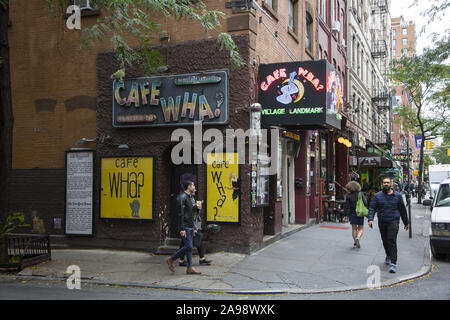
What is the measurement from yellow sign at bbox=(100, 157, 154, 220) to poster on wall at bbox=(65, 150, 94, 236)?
429 millimetres

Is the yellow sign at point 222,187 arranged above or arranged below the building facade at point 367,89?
below

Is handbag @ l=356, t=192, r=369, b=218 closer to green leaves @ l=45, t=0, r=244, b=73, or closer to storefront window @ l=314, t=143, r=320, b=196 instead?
green leaves @ l=45, t=0, r=244, b=73

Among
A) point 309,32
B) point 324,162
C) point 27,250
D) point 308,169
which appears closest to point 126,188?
point 27,250

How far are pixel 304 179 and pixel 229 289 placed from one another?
26.4 ft

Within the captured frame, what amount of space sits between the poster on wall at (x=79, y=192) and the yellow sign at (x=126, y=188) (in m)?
0.43

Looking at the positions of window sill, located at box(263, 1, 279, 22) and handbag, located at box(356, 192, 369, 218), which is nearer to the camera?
handbag, located at box(356, 192, 369, 218)

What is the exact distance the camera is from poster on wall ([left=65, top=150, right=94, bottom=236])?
11.6m

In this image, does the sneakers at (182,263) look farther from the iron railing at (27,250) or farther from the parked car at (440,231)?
the parked car at (440,231)

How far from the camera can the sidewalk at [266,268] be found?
766cm

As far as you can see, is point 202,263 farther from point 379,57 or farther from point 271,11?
point 379,57

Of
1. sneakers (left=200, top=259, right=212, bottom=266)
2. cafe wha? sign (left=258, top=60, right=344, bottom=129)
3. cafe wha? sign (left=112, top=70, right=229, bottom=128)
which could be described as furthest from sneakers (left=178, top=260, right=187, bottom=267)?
cafe wha? sign (left=258, top=60, right=344, bottom=129)

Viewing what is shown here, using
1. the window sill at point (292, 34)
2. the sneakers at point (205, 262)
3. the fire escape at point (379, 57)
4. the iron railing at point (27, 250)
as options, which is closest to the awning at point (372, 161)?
the fire escape at point (379, 57)
